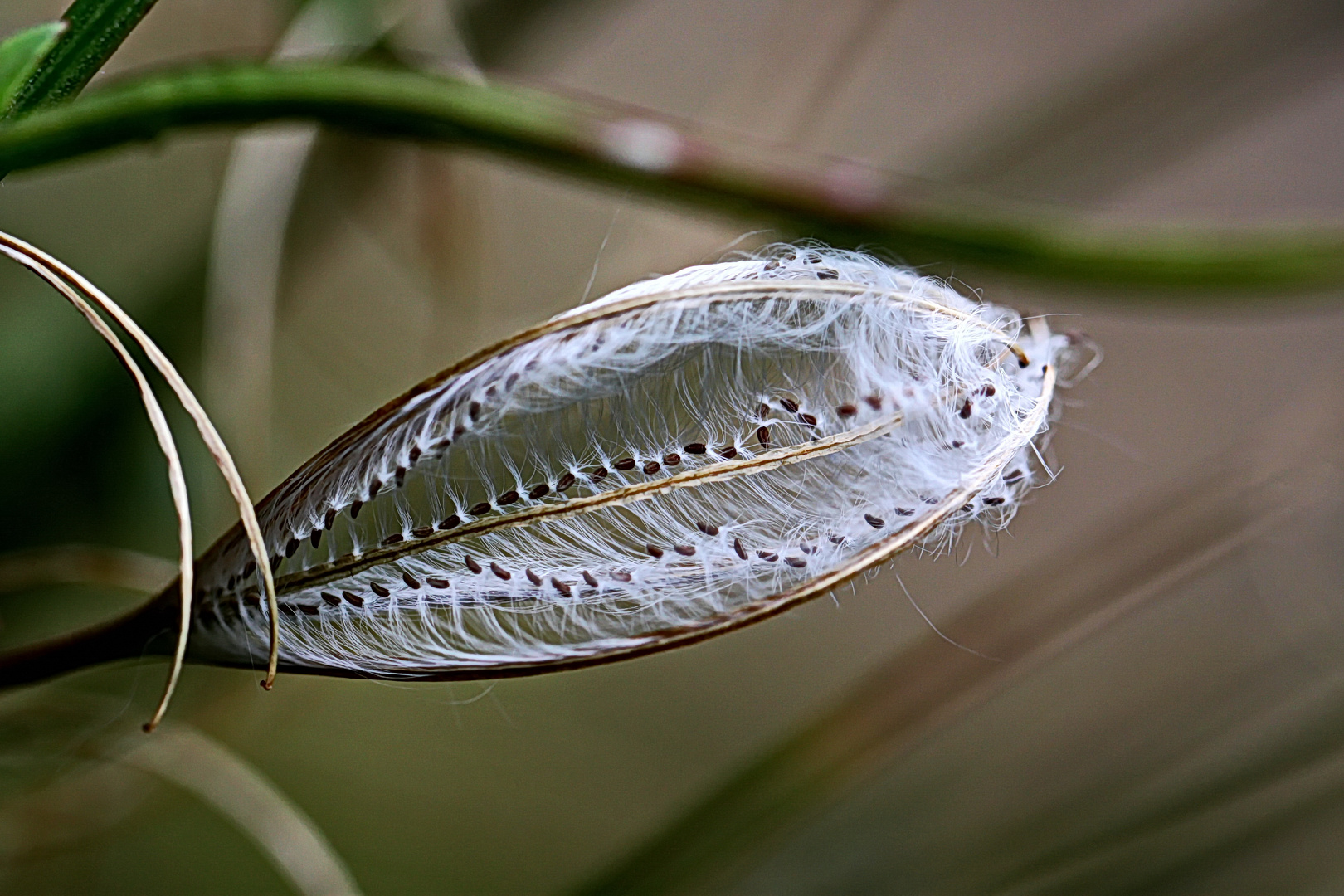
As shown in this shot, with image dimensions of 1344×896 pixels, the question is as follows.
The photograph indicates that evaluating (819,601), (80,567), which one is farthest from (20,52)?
(819,601)

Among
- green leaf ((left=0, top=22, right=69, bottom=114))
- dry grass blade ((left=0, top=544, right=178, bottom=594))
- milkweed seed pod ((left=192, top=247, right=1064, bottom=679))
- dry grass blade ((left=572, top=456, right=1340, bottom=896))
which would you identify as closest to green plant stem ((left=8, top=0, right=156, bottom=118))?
green leaf ((left=0, top=22, right=69, bottom=114))

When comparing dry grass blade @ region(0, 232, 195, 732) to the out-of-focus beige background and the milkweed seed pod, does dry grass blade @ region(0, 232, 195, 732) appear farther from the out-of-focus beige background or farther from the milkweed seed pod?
the out-of-focus beige background

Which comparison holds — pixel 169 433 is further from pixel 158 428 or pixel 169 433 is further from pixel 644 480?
pixel 644 480

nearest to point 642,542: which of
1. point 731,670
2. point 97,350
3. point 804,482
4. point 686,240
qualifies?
point 804,482

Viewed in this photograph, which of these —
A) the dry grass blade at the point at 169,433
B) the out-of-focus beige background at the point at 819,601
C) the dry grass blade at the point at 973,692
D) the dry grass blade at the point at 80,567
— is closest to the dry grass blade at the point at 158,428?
the dry grass blade at the point at 169,433

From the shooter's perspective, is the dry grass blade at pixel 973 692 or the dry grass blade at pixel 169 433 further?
the dry grass blade at pixel 973 692

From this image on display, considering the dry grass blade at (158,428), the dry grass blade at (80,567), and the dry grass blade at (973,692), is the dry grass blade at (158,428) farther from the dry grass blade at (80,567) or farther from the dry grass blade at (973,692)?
the dry grass blade at (973,692)
